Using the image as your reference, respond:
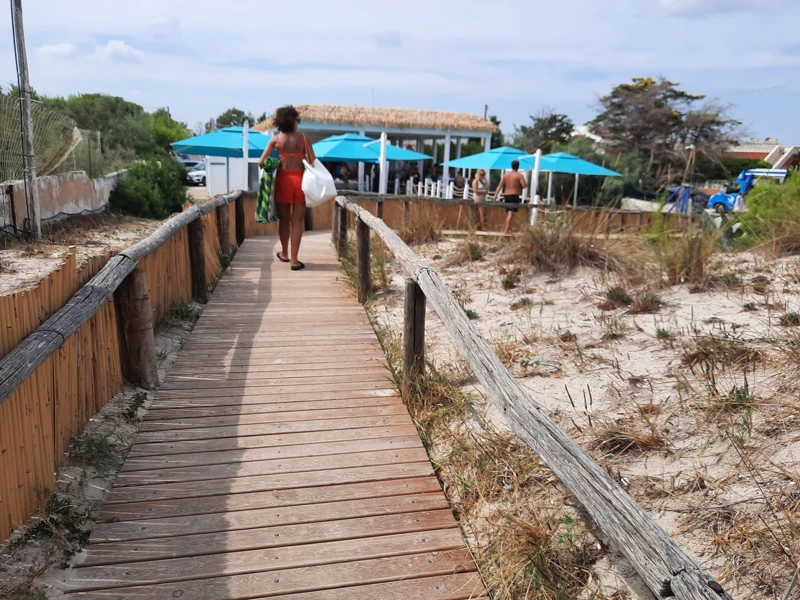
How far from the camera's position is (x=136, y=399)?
12.4 feet

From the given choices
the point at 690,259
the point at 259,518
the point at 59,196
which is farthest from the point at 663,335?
the point at 59,196

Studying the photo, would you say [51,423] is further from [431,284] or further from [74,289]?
[431,284]

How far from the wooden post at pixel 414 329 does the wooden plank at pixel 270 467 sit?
1.83 feet

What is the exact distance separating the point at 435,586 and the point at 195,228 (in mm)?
4432

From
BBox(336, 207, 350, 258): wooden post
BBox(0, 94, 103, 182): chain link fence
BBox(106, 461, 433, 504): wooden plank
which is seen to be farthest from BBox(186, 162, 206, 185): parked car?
BBox(106, 461, 433, 504): wooden plank

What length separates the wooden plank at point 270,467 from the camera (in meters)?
3.05

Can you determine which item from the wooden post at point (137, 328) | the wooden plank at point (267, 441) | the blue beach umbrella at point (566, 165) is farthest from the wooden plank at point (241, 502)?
the blue beach umbrella at point (566, 165)

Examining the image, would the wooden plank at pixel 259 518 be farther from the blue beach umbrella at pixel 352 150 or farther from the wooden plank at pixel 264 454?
the blue beach umbrella at pixel 352 150

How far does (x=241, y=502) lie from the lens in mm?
2902

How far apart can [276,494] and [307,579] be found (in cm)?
61

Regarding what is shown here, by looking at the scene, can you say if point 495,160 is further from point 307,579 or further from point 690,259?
point 307,579

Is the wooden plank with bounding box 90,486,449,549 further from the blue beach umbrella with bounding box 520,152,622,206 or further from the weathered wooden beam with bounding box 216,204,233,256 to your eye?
the blue beach umbrella with bounding box 520,152,622,206

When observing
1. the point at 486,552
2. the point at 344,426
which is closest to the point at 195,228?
the point at 344,426

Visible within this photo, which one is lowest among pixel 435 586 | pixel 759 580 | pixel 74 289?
pixel 435 586
